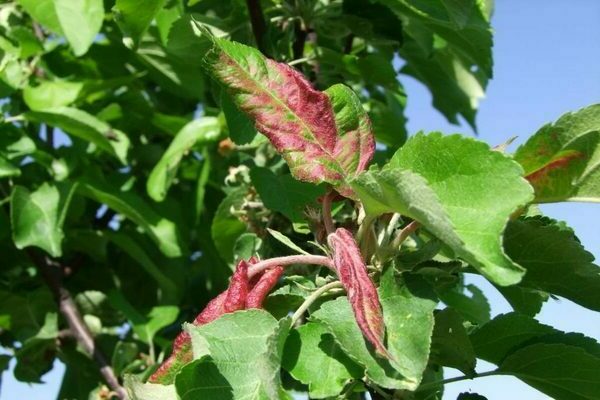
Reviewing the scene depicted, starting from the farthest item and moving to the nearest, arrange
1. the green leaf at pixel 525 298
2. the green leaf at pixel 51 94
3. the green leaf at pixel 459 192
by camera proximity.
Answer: the green leaf at pixel 51 94 < the green leaf at pixel 525 298 < the green leaf at pixel 459 192

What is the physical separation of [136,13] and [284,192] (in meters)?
0.38

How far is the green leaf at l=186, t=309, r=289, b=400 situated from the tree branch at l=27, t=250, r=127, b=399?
897mm

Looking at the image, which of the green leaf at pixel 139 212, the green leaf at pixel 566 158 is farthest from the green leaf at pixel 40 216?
the green leaf at pixel 566 158

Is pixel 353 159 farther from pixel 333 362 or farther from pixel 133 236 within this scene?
pixel 133 236

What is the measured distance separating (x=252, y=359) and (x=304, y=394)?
98 centimetres

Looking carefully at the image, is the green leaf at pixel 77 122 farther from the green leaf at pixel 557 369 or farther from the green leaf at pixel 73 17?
the green leaf at pixel 557 369

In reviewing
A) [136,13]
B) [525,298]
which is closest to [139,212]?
[136,13]

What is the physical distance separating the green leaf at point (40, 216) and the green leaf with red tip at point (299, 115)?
37.7 inches

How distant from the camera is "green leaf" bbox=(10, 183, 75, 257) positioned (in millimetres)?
1734

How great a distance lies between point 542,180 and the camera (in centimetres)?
80

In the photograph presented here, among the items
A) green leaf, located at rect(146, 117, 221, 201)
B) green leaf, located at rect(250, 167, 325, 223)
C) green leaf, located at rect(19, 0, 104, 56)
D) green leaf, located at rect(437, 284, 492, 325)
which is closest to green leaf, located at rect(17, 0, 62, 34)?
green leaf, located at rect(19, 0, 104, 56)

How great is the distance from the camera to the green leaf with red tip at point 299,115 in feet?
2.75

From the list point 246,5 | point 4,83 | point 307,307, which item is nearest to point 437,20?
point 246,5

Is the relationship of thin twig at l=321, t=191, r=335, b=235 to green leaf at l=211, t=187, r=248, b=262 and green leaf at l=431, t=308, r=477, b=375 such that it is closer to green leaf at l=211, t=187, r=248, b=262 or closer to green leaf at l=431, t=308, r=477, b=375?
green leaf at l=431, t=308, r=477, b=375
